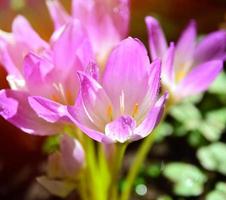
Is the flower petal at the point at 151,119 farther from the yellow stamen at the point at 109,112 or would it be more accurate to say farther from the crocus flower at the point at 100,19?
the crocus flower at the point at 100,19

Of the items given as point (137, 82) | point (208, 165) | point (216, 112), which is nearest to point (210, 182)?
point (208, 165)

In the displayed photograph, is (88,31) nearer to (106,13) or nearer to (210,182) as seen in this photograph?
(106,13)

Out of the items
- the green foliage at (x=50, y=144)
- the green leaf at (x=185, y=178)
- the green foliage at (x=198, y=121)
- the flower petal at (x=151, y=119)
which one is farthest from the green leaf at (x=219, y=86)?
the flower petal at (x=151, y=119)

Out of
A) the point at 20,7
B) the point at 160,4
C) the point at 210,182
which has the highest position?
the point at 20,7

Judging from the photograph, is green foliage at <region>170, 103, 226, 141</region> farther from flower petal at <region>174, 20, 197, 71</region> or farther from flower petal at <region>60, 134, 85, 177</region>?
flower petal at <region>60, 134, 85, 177</region>

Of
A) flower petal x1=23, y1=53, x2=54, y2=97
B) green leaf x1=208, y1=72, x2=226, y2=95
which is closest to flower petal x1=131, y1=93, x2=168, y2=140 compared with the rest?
flower petal x1=23, y1=53, x2=54, y2=97

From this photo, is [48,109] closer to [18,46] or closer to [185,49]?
[18,46]
